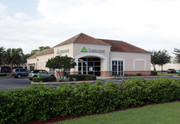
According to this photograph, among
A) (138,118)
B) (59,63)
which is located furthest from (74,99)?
(59,63)

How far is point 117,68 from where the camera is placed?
115 feet

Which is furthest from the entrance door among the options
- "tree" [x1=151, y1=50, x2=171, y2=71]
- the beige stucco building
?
"tree" [x1=151, y1=50, x2=171, y2=71]

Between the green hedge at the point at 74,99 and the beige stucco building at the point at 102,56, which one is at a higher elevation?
the beige stucco building at the point at 102,56

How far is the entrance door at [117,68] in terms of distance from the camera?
114 feet

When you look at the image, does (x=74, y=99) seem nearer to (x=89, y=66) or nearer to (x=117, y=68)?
(x=89, y=66)

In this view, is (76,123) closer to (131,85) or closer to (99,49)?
(131,85)

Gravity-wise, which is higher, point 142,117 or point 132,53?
point 132,53

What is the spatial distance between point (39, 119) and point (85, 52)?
24861 mm

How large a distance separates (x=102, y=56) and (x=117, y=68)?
4.26 metres

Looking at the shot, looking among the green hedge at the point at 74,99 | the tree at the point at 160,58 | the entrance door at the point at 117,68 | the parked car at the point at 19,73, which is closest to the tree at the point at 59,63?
the entrance door at the point at 117,68

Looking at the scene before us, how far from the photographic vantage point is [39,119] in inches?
255

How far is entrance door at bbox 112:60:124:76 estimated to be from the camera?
34844 millimetres

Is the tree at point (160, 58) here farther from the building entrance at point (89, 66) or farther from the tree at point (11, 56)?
the tree at point (11, 56)

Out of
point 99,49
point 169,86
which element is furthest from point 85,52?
point 169,86
